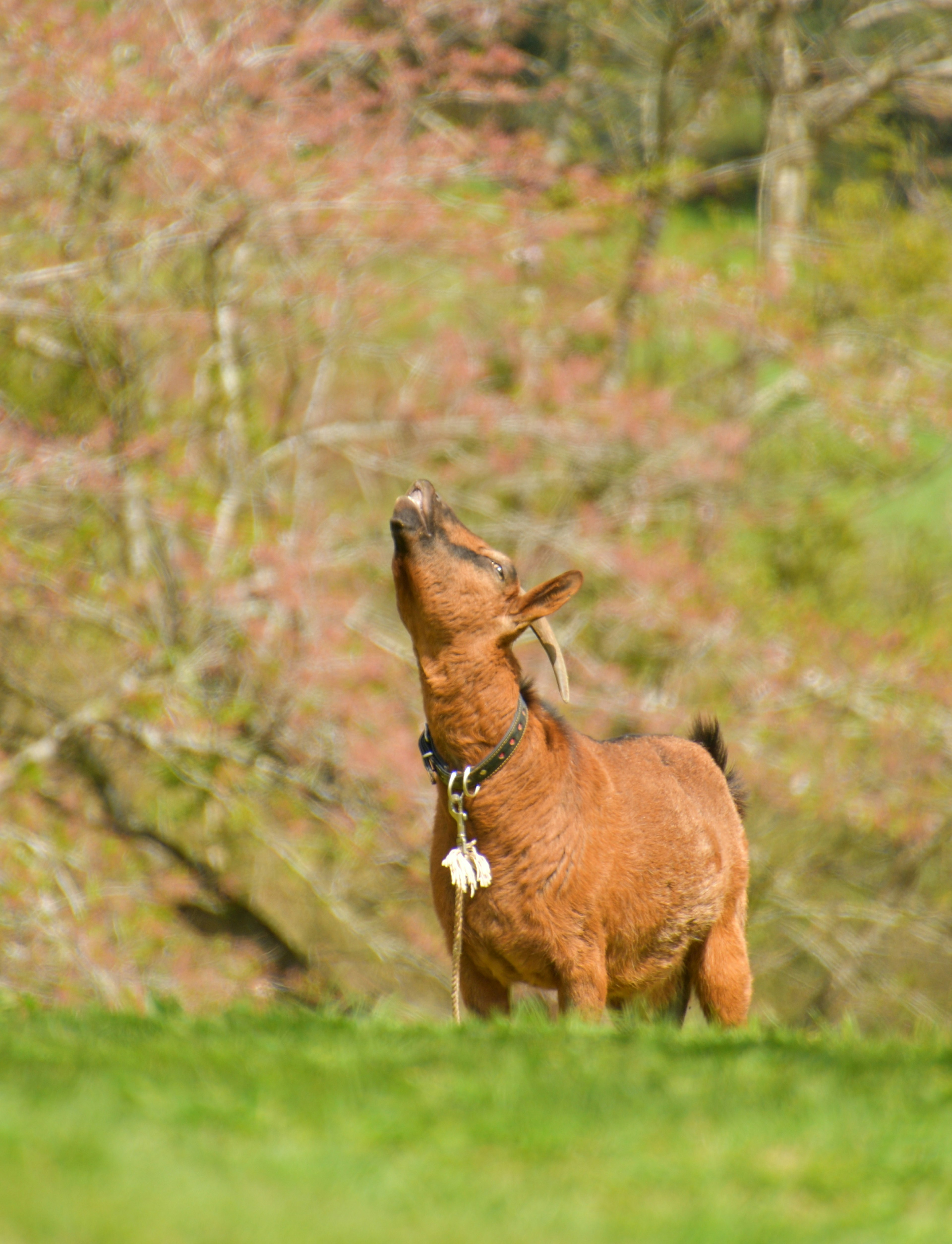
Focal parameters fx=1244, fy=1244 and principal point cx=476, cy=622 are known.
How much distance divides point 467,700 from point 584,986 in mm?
953

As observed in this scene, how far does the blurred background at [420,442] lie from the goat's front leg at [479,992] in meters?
3.51

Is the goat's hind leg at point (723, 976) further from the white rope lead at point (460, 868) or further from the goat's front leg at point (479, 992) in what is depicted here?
the white rope lead at point (460, 868)

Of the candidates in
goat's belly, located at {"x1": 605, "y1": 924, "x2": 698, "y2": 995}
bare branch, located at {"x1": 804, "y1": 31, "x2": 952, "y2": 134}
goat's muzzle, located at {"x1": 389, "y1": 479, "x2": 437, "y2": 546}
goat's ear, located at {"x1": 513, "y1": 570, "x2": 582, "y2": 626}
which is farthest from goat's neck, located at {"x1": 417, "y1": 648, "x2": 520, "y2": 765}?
bare branch, located at {"x1": 804, "y1": 31, "x2": 952, "y2": 134}

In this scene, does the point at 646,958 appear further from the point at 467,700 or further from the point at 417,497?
the point at 417,497

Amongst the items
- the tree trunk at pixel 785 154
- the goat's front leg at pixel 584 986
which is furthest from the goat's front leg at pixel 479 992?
the tree trunk at pixel 785 154

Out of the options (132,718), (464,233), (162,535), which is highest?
(464,233)

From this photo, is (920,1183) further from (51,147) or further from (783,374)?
(783,374)

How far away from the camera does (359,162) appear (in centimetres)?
932

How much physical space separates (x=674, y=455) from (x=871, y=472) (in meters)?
2.47

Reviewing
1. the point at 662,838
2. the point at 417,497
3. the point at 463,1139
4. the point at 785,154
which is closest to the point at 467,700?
the point at 417,497

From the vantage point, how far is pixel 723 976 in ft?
15.1

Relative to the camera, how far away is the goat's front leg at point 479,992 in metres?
4.05

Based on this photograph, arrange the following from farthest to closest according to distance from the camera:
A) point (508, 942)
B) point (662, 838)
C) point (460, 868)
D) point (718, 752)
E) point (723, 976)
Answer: point (718, 752)
point (723, 976)
point (662, 838)
point (508, 942)
point (460, 868)

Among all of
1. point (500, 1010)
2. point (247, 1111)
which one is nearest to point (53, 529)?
point (500, 1010)
